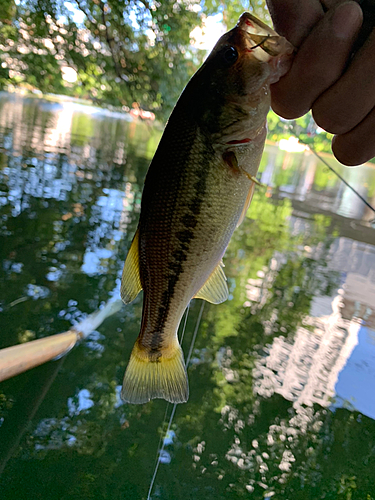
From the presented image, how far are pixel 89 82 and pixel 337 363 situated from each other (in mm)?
10505

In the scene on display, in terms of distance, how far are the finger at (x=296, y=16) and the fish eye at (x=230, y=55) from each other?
0.16 metres

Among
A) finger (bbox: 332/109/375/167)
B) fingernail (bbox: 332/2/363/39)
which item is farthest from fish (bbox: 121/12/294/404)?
finger (bbox: 332/109/375/167)

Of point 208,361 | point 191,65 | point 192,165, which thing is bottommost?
point 208,361

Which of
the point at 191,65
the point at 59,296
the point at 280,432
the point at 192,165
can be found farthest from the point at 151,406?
the point at 191,65

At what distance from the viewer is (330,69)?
1069 mm

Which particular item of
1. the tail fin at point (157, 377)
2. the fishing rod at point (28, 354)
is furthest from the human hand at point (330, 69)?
the fishing rod at point (28, 354)

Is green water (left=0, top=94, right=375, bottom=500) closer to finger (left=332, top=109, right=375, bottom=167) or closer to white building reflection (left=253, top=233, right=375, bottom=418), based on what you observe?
white building reflection (left=253, top=233, right=375, bottom=418)

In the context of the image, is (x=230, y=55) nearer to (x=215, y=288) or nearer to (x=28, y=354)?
(x=215, y=288)

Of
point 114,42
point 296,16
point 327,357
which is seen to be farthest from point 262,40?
point 114,42

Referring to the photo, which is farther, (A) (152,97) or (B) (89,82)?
(B) (89,82)

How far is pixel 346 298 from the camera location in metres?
5.97

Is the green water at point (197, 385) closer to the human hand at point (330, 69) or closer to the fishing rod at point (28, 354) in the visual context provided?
the fishing rod at point (28, 354)

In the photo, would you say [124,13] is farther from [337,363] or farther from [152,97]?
[337,363]

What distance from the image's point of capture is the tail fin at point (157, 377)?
146 centimetres
